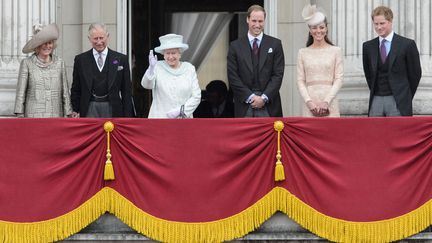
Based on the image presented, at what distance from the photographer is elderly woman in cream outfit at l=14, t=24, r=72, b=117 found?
18031 millimetres

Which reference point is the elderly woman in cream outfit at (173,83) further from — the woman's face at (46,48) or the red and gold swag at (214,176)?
the woman's face at (46,48)

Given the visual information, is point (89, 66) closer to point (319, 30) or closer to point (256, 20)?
point (256, 20)

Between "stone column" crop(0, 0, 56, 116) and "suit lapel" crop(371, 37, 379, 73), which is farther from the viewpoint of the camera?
"stone column" crop(0, 0, 56, 116)

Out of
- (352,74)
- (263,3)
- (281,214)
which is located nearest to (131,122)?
(281,214)

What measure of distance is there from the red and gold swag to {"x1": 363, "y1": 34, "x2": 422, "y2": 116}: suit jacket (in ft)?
2.34

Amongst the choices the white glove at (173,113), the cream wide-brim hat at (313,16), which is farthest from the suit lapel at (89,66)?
the cream wide-brim hat at (313,16)

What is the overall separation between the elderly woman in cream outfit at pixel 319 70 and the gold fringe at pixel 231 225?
48.8 inches

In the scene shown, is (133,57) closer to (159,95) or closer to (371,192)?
(159,95)

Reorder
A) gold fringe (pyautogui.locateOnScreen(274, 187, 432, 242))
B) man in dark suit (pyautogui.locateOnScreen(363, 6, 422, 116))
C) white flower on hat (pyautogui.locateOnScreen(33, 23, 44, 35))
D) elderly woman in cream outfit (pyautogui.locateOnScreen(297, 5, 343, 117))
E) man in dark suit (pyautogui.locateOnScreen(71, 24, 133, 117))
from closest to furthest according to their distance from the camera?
gold fringe (pyautogui.locateOnScreen(274, 187, 432, 242)) < man in dark suit (pyautogui.locateOnScreen(363, 6, 422, 116)) < elderly woman in cream outfit (pyautogui.locateOnScreen(297, 5, 343, 117)) < man in dark suit (pyautogui.locateOnScreen(71, 24, 133, 117)) < white flower on hat (pyautogui.locateOnScreen(33, 23, 44, 35))

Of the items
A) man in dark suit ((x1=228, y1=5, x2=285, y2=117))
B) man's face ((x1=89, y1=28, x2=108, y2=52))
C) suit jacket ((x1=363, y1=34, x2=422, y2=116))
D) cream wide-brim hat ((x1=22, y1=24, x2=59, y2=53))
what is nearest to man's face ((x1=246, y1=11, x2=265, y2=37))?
man in dark suit ((x1=228, y1=5, x2=285, y2=117))

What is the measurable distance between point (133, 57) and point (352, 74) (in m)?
3.54

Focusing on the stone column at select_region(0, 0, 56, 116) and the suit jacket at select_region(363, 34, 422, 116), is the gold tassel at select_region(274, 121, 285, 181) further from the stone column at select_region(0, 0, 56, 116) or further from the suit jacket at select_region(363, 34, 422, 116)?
the stone column at select_region(0, 0, 56, 116)

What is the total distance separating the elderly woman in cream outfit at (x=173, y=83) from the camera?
1769cm

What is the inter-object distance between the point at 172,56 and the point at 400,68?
2428 mm
